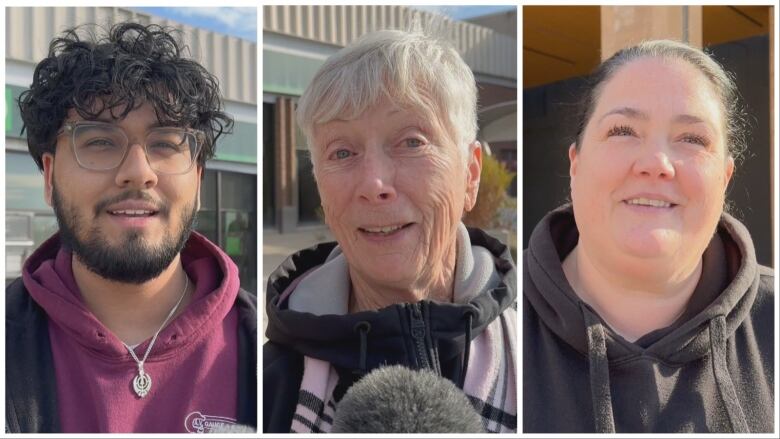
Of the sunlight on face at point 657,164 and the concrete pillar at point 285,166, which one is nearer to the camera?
the sunlight on face at point 657,164

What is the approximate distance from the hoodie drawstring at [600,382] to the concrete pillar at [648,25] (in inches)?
37.1

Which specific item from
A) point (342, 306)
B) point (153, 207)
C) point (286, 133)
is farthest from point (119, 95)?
point (342, 306)

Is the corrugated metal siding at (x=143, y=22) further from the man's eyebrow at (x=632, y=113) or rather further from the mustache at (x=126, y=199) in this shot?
the man's eyebrow at (x=632, y=113)

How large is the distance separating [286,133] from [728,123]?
1429 mm

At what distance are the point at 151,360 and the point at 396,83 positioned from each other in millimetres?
1169

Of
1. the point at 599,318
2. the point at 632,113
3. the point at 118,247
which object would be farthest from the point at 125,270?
the point at 632,113

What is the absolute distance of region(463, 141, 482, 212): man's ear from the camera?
248cm

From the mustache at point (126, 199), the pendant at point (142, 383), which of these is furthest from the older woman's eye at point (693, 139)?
the pendant at point (142, 383)

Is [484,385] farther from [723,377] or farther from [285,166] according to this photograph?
[285,166]

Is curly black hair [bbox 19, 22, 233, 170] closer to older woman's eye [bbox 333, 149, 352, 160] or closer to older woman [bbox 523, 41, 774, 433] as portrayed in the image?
older woman's eye [bbox 333, 149, 352, 160]

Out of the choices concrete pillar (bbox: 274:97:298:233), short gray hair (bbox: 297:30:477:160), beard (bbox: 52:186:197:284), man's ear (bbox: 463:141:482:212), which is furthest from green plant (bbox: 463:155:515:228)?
beard (bbox: 52:186:197:284)

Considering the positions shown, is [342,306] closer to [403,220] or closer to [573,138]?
[403,220]

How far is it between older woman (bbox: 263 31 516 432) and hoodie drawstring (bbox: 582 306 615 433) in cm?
25

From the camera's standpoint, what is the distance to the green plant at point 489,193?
252 centimetres
